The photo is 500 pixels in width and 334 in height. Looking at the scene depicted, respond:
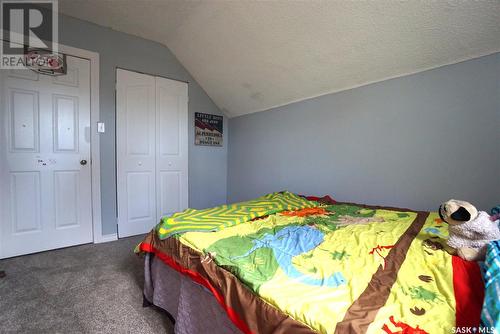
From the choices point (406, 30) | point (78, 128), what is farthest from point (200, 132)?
point (406, 30)

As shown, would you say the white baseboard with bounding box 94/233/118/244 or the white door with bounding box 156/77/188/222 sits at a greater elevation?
the white door with bounding box 156/77/188/222

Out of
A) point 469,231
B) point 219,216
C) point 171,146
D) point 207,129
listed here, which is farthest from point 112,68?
point 469,231

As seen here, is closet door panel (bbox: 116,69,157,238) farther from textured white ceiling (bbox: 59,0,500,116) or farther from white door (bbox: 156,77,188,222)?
textured white ceiling (bbox: 59,0,500,116)

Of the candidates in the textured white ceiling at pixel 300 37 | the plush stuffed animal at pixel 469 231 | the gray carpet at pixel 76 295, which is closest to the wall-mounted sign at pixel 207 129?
the textured white ceiling at pixel 300 37

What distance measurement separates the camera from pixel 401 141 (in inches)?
77.5

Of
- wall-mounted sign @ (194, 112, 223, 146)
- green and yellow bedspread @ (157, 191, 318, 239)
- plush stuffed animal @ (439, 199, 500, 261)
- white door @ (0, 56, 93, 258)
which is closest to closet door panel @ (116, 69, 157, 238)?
white door @ (0, 56, 93, 258)

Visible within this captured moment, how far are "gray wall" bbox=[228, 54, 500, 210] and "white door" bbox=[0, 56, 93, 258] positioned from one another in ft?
7.41

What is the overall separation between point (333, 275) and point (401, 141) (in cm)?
166

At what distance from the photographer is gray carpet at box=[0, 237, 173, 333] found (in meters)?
1.29

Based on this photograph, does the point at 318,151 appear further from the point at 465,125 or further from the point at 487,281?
the point at 487,281

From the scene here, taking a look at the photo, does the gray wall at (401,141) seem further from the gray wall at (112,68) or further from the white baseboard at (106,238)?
the white baseboard at (106,238)

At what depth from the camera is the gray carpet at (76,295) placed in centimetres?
129

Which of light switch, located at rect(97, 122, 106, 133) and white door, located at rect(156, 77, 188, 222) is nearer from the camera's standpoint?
light switch, located at rect(97, 122, 106, 133)

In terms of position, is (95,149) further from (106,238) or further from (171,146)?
(106,238)
